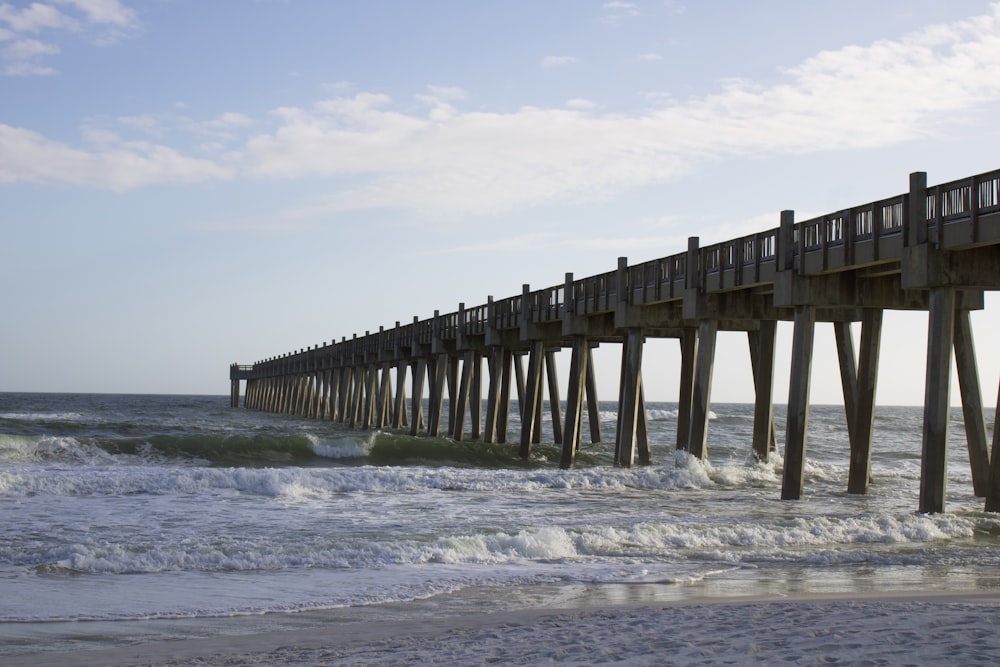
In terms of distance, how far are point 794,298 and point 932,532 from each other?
17.1 feet

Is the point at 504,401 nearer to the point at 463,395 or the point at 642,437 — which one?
the point at 463,395

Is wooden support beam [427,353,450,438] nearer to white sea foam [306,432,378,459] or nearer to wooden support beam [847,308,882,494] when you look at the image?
white sea foam [306,432,378,459]

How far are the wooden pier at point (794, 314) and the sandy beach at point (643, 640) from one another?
770 cm

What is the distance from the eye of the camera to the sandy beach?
6801 millimetres

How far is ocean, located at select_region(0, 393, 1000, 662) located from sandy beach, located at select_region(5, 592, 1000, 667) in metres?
0.74

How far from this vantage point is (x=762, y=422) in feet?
80.3

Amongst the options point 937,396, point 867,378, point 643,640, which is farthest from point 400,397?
point 643,640

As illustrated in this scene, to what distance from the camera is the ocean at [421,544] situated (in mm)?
10172

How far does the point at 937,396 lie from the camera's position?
52.6 feet

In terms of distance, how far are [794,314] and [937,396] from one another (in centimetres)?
444

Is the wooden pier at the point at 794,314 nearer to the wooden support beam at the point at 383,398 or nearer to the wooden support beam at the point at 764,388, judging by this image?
the wooden support beam at the point at 764,388

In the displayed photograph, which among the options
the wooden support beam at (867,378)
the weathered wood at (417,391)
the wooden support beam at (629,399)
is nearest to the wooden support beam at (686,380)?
the wooden support beam at (629,399)

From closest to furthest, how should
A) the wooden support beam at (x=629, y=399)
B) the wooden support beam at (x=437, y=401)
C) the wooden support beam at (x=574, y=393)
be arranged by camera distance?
the wooden support beam at (x=629, y=399), the wooden support beam at (x=574, y=393), the wooden support beam at (x=437, y=401)

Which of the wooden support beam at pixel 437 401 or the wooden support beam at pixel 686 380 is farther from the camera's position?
the wooden support beam at pixel 437 401
